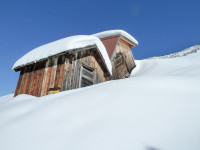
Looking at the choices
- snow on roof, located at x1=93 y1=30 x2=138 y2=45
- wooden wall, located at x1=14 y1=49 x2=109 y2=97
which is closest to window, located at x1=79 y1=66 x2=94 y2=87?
wooden wall, located at x1=14 y1=49 x2=109 y2=97

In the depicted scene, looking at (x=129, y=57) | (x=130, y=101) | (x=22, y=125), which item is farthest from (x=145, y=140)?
(x=129, y=57)

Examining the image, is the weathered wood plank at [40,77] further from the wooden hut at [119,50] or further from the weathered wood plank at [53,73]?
the wooden hut at [119,50]

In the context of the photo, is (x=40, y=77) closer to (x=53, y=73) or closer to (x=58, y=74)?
(x=53, y=73)

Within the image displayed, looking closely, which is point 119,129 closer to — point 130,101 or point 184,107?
point 130,101

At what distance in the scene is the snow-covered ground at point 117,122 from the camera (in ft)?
3.29

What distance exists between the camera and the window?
6.29 m

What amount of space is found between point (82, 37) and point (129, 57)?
768 cm

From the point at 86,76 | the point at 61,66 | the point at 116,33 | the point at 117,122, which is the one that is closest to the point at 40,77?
the point at 61,66

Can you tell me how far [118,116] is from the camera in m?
1.29

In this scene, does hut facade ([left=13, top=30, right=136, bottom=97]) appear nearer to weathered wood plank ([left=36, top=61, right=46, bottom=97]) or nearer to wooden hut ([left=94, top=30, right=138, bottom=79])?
weathered wood plank ([left=36, top=61, right=46, bottom=97])

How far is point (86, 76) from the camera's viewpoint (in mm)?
6629

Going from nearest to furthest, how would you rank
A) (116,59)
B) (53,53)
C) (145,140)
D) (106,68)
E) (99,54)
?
(145,140), (53,53), (99,54), (106,68), (116,59)

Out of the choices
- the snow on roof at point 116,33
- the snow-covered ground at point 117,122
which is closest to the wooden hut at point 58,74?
the snow-covered ground at point 117,122

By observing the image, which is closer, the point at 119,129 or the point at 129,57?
the point at 119,129
